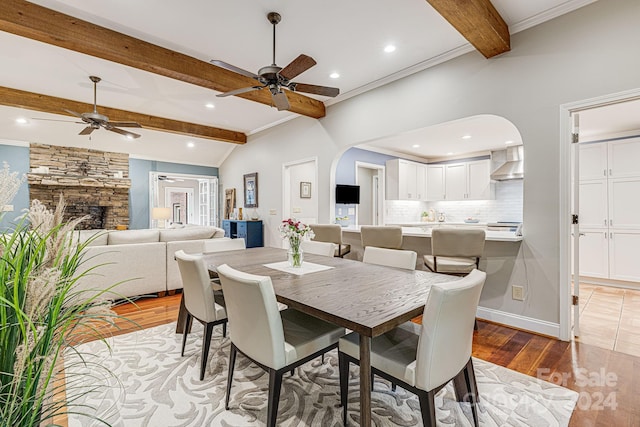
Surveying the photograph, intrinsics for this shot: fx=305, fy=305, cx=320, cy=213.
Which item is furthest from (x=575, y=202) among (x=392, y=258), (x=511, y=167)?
(x=511, y=167)

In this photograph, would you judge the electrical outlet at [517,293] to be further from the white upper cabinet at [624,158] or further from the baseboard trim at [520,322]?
the white upper cabinet at [624,158]

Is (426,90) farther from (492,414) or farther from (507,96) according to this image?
(492,414)

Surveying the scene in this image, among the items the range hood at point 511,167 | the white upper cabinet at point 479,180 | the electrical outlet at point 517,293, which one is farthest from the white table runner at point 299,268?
the white upper cabinet at point 479,180

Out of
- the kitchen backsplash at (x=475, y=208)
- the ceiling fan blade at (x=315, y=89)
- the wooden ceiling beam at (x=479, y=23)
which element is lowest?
the kitchen backsplash at (x=475, y=208)

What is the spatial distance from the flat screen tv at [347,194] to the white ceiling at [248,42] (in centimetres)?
148

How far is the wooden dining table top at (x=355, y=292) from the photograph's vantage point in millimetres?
1341

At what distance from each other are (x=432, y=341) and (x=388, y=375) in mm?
317

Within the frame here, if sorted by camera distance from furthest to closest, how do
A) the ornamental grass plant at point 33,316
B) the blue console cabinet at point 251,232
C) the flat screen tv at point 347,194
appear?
the blue console cabinet at point 251,232 → the flat screen tv at point 347,194 → the ornamental grass plant at point 33,316

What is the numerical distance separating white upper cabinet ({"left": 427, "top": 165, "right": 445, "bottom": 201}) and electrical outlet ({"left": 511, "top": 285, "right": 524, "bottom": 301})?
442cm

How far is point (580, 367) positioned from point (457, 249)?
1.20 metres

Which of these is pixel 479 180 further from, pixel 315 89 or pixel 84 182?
pixel 84 182

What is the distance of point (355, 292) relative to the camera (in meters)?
1.70

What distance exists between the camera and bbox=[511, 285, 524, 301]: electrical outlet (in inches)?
114

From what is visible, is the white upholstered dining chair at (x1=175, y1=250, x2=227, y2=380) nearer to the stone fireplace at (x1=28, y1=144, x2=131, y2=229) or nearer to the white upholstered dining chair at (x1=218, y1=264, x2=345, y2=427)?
the white upholstered dining chair at (x1=218, y1=264, x2=345, y2=427)
